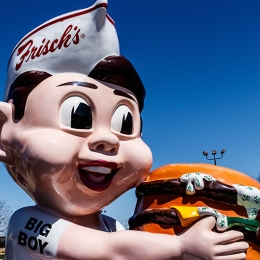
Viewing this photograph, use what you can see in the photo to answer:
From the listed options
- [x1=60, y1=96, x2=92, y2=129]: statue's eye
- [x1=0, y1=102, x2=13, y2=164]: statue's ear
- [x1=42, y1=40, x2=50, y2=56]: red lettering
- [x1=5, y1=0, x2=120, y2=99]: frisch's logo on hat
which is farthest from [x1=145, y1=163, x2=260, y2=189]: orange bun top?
[x1=42, y1=40, x2=50, y2=56]: red lettering

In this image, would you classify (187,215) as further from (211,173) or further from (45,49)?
(45,49)

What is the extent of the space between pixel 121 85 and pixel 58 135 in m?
0.71

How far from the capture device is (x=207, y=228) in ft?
8.57

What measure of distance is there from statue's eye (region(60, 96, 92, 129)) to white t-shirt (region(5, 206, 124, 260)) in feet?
2.30

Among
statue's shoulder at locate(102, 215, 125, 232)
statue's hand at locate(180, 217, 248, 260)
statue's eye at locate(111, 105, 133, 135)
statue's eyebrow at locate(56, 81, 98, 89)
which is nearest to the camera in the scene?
statue's hand at locate(180, 217, 248, 260)

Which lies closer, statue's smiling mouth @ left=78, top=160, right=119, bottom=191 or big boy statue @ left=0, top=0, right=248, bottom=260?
big boy statue @ left=0, top=0, right=248, bottom=260

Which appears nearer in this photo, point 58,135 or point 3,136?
point 58,135

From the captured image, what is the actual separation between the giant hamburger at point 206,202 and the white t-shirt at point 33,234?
0.63 metres

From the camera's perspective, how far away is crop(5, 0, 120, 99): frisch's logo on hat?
3113 mm

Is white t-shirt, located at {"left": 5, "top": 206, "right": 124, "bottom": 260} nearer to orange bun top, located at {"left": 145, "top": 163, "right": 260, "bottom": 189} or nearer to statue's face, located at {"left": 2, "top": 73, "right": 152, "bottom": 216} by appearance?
statue's face, located at {"left": 2, "top": 73, "right": 152, "bottom": 216}

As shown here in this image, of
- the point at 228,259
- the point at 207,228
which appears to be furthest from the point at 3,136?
the point at 228,259

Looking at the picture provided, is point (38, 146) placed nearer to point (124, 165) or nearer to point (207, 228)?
point (124, 165)

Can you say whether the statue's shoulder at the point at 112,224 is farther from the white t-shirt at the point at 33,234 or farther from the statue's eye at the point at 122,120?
the statue's eye at the point at 122,120

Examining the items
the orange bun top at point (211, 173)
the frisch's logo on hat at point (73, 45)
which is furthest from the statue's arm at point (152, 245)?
the frisch's logo on hat at point (73, 45)
